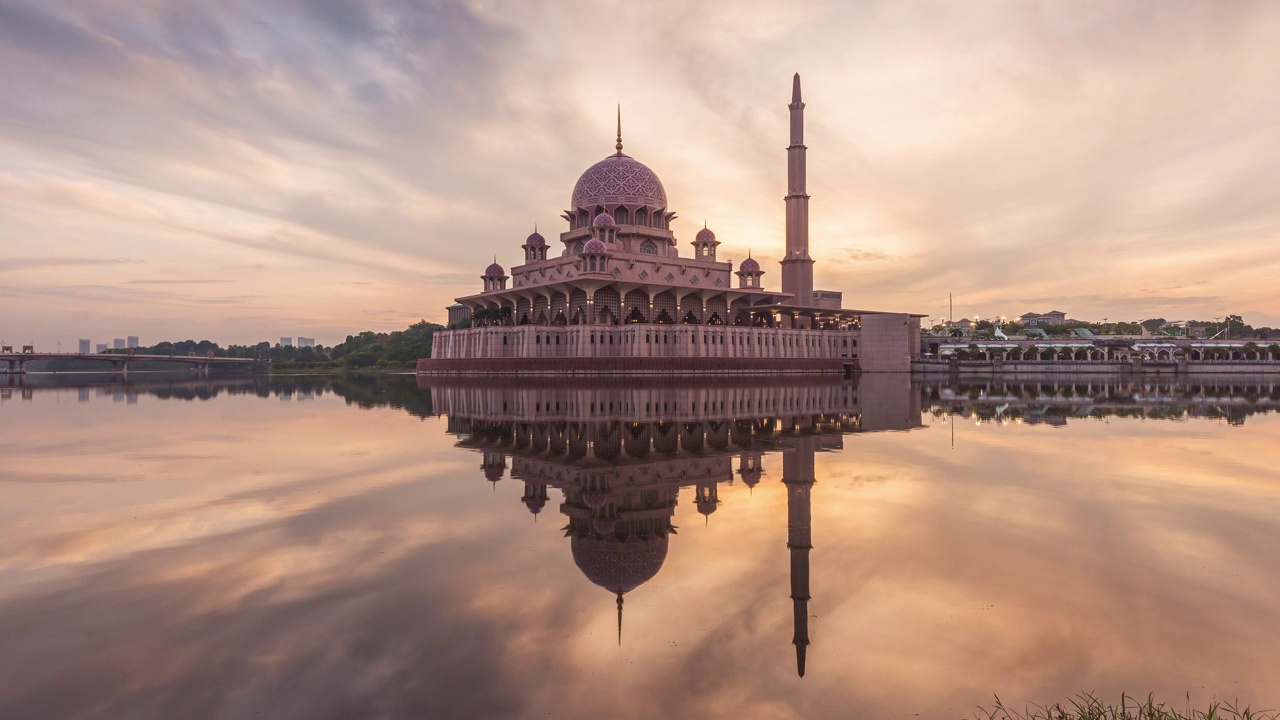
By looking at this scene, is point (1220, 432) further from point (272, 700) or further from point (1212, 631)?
point (272, 700)

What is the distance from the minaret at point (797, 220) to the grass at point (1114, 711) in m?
69.1

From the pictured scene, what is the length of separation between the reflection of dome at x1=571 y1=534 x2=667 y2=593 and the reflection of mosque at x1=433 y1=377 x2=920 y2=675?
1 cm

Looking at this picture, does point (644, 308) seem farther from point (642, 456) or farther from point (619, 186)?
point (642, 456)

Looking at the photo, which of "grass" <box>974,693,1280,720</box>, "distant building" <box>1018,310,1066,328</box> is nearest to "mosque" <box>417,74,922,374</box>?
"grass" <box>974,693,1280,720</box>

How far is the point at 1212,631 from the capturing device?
199 inches

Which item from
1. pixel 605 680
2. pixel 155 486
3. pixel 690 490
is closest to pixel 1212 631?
pixel 605 680

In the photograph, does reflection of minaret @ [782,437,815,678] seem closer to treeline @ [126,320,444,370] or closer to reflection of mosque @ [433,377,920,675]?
reflection of mosque @ [433,377,920,675]

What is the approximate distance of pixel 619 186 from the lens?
2630 inches

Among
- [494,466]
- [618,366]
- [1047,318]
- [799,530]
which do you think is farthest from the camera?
[1047,318]

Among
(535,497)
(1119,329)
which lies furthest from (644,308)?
(1119,329)

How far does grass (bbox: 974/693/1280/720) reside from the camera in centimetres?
385

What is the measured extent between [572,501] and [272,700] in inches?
219

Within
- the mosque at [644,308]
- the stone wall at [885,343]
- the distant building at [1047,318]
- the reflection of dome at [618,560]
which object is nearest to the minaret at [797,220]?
the mosque at [644,308]

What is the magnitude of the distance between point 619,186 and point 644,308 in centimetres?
1300
